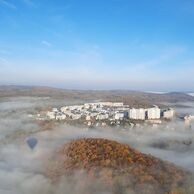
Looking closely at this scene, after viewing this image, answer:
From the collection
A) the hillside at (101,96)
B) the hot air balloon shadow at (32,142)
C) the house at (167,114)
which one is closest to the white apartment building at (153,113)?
the house at (167,114)

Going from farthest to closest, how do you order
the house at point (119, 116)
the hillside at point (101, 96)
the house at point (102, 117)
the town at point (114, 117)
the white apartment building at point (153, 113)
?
the hillside at point (101, 96) → the white apartment building at point (153, 113) → the house at point (102, 117) → the house at point (119, 116) → the town at point (114, 117)

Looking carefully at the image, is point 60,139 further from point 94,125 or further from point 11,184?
point 11,184

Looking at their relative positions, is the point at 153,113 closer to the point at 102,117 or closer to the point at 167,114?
the point at 167,114

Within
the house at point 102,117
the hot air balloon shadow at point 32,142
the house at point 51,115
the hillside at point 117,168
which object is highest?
the house at point 102,117

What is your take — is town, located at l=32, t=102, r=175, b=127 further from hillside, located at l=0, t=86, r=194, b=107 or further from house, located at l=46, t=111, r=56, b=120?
hillside, located at l=0, t=86, r=194, b=107

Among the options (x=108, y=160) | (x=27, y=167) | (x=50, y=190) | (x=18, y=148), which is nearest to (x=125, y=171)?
(x=108, y=160)

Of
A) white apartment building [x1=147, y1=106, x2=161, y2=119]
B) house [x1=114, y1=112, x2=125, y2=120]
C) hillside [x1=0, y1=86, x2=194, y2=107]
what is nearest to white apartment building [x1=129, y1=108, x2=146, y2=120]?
white apartment building [x1=147, y1=106, x2=161, y2=119]

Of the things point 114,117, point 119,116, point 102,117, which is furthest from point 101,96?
point 119,116

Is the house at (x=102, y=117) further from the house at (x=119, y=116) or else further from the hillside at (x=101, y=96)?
the hillside at (x=101, y=96)

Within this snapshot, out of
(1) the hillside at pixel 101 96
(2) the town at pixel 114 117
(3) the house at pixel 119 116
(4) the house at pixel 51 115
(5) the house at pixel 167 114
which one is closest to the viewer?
(2) the town at pixel 114 117
